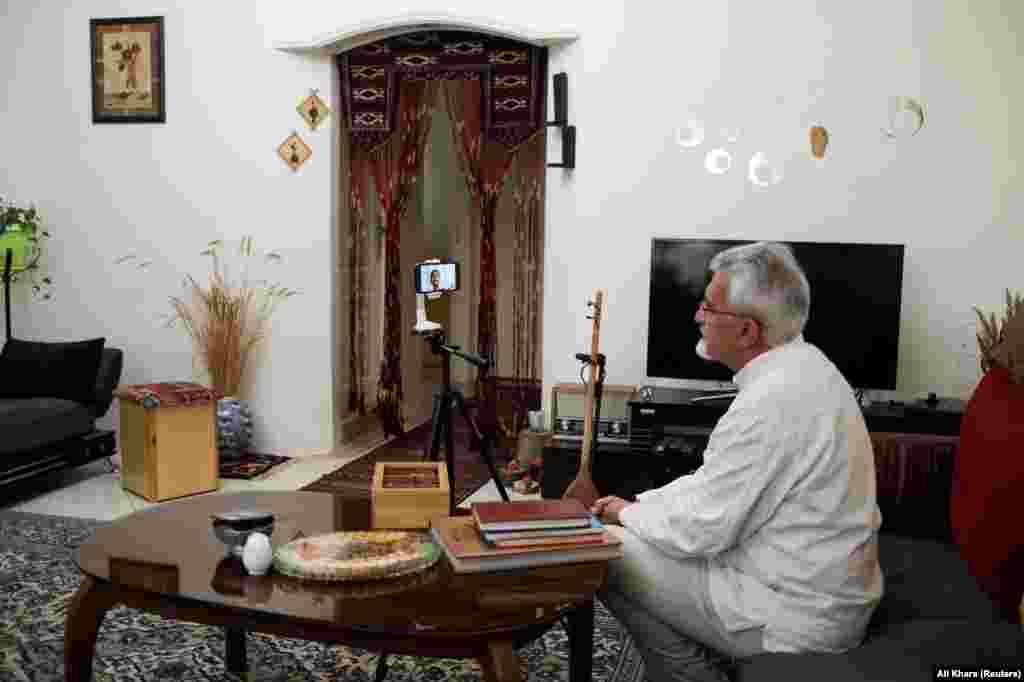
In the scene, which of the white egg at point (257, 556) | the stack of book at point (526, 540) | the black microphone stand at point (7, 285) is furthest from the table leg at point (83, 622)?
the black microphone stand at point (7, 285)

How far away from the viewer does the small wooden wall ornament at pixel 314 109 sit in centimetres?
489

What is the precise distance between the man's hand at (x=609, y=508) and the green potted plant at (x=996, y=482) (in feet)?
2.74

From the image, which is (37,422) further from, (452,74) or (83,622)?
(452,74)

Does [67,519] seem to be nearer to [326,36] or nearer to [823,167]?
[326,36]

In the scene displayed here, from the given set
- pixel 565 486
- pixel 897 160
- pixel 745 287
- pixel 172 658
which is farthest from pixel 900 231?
pixel 172 658

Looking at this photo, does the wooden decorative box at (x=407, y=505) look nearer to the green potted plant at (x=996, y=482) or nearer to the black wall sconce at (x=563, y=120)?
the green potted plant at (x=996, y=482)

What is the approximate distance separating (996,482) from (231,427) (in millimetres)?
3737

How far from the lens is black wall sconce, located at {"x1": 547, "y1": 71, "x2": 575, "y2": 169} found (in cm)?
440

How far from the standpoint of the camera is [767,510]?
1788 mm

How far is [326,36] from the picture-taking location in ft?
15.5

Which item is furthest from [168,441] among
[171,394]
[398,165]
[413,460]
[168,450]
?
[398,165]

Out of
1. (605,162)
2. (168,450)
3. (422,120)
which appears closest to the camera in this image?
(168,450)

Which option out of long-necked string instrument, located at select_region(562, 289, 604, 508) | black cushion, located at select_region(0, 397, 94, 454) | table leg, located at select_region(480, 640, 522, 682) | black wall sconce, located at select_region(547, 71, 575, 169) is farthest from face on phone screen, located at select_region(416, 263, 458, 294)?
black cushion, located at select_region(0, 397, 94, 454)

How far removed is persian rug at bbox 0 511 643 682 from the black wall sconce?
2347 millimetres
